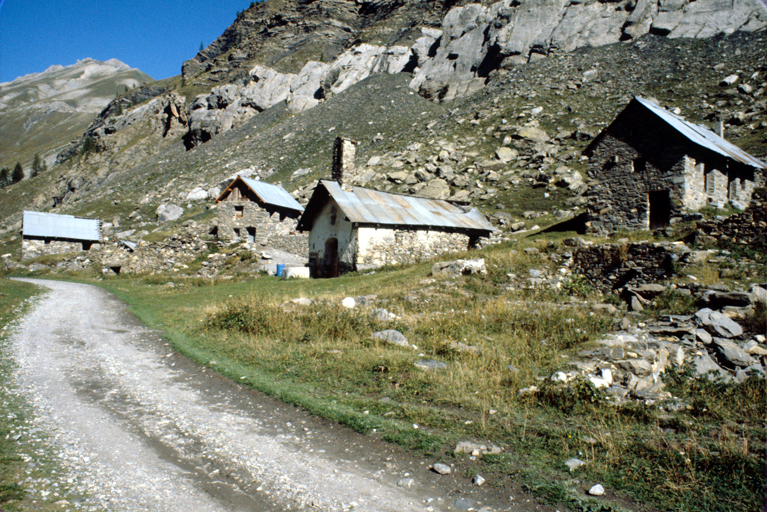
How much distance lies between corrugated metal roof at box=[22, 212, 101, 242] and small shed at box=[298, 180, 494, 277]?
3066 centimetres

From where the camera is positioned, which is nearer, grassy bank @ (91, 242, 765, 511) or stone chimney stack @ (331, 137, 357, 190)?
grassy bank @ (91, 242, 765, 511)

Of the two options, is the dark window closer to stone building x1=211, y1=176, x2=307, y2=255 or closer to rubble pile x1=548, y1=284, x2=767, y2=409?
rubble pile x1=548, y1=284, x2=767, y2=409

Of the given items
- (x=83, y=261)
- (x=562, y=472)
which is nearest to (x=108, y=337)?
(x=562, y=472)

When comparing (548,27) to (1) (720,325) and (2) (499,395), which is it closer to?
(1) (720,325)

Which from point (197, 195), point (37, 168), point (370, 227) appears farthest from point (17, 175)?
point (370, 227)

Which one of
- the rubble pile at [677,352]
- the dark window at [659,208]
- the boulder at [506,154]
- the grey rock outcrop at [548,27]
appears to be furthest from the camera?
the grey rock outcrop at [548,27]

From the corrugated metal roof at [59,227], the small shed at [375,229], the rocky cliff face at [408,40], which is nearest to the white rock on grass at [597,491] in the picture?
the small shed at [375,229]

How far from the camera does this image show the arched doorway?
2589cm

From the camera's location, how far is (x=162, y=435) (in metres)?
5.30

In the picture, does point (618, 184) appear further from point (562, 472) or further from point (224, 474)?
point (224, 474)

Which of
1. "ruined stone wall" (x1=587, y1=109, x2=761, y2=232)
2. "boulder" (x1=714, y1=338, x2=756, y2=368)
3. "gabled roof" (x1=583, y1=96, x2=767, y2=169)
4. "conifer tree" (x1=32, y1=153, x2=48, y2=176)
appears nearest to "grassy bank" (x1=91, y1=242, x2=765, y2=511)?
"boulder" (x1=714, y1=338, x2=756, y2=368)

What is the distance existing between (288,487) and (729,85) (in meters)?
52.8

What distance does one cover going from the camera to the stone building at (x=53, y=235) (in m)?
42.1

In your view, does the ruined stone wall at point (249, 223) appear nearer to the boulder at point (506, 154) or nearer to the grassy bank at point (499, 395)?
the boulder at point (506, 154)
